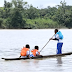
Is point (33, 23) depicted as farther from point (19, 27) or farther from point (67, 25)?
point (67, 25)

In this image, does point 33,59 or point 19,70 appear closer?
point 19,70

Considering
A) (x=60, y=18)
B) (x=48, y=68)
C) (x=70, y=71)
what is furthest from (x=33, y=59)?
(x=60, y=18)

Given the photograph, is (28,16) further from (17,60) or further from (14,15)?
(17,60)

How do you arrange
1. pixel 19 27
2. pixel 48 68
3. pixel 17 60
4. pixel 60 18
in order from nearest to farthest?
pixel 48 68
pixel 17 60
pixel 19 27
pixel 60 18

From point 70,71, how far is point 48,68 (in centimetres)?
118

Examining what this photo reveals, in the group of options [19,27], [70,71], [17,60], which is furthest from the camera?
[19,27]

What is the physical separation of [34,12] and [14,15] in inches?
461

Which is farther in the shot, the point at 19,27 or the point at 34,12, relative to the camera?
the point at 34,12

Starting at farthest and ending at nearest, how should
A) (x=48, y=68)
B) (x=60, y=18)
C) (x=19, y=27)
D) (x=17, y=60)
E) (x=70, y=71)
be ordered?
(x=60, y=18), (x=19, y=27), (x=17, y=60), (x=48, y=68), (x=70, y=71)

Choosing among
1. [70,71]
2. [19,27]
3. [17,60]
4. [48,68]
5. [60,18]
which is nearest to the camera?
[70,71]

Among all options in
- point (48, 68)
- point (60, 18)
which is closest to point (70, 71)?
point (48, 68)

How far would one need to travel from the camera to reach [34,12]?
114562mm

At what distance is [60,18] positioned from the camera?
369 feet

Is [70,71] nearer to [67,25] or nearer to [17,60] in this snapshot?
[17,60]
